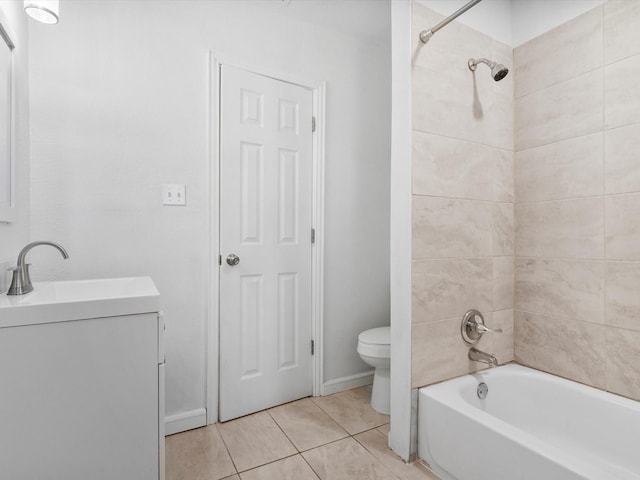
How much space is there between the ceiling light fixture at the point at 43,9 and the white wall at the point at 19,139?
8 centimetres

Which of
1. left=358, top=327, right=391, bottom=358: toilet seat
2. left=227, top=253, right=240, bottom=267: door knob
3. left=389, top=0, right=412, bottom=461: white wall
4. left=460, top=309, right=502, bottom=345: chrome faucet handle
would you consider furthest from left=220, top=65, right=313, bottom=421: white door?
left=460, top=309, right=502, bottom=345: chrome faucet handle

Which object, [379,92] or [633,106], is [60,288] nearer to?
[379,92]

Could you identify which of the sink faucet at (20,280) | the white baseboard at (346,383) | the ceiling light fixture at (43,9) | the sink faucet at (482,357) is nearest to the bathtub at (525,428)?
the sink faucet at (482,357)

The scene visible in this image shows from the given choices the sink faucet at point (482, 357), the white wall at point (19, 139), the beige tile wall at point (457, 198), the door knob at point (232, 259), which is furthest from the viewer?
the door knob at point (232, 259)

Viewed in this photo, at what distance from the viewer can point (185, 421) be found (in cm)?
182

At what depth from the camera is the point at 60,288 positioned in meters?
1.34

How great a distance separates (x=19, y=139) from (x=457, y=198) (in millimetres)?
1891

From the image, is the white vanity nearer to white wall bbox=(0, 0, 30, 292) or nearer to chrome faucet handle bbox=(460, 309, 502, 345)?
white wall bbox=(0, 0, 30, 292)

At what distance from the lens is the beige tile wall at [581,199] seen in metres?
1.46

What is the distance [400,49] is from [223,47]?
3.14 ft

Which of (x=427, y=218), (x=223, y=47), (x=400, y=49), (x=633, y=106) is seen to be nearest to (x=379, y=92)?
(x=400, y=49)

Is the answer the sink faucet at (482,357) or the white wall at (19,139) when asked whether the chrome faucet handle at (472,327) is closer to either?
the sink faucet at (482,357)

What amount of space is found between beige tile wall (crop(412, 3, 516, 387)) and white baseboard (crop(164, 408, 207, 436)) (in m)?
1.14

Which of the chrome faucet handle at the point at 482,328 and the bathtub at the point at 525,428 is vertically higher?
the chrome faucet handle at the point at 482,328
